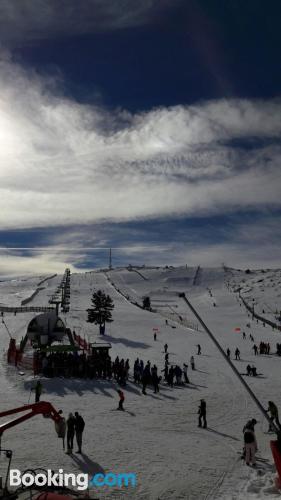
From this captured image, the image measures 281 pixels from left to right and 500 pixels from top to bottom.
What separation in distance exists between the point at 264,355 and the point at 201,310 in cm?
4229

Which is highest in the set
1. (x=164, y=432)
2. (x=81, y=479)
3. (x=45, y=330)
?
(x=45, y=330)

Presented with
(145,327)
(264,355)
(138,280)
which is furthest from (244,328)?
(138,280)

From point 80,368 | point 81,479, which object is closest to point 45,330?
point 80,368

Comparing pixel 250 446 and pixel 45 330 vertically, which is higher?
pixel 45 330

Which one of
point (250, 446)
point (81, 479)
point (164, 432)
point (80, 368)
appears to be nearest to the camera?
point (81, 479)

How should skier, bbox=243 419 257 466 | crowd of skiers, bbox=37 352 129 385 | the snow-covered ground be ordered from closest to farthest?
the snow-covered ground < skier, bbox=243 419 257 466 < crowd of skiers, bbox=37 352 129 385

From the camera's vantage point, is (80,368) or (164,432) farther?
(80,368)

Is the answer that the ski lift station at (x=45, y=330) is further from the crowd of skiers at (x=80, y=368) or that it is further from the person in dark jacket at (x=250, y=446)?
the person in dark jacket at (x=250, y=446)

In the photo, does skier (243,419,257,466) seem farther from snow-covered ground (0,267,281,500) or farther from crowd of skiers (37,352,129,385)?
crowd of skiers (37,352,129,385)

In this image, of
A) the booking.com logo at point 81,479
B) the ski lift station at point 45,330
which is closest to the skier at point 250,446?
the booking.com logo at point 81,479

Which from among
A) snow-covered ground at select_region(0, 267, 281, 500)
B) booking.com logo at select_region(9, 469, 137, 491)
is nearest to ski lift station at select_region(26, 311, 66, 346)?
snow-covered ground at select_region(0, 267, 281, 500)

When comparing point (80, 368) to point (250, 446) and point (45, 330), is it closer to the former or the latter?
point (45, 330)

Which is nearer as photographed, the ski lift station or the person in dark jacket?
the person in dark jacket

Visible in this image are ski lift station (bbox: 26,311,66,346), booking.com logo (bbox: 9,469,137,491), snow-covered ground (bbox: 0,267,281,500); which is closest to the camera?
booking.com logo (bbox: 9,469,137,491)
